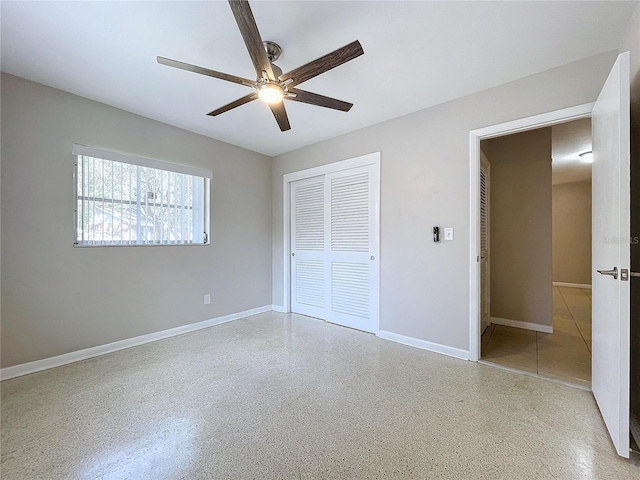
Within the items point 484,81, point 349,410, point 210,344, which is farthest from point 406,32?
point 210,344

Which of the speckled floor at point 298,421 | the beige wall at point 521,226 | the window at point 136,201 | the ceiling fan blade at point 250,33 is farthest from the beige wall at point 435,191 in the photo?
the window at point 136,201

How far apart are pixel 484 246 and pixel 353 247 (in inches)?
67.4

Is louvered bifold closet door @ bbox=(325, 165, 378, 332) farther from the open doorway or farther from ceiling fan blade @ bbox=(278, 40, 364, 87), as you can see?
ceiling fan blade @ bbox=(278, 40, 364, 87)

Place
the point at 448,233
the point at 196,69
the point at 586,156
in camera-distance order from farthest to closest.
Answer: the point at 586,156, the point at 448,233, the point at 196,69

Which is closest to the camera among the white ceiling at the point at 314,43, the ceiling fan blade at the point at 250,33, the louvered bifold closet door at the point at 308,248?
the ceiling fan blade at the point at 250,33

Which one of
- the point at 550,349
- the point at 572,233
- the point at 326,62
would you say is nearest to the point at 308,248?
the point at 326,62

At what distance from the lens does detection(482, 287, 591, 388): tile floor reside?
2365 mm

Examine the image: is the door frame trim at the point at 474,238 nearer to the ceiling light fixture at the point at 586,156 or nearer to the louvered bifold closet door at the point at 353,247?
the louvered bifold closet door at the point at 353,247

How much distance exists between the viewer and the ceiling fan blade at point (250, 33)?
Answer: 127 cm

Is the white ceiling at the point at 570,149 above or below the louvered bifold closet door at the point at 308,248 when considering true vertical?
above

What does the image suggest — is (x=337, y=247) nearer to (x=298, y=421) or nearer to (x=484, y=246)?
(x=484, y=246)

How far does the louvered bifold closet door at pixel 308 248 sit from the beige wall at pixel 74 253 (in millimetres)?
1034

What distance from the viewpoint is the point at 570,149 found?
14.0 ft

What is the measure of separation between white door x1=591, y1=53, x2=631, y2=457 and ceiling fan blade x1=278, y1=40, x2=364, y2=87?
141 cm
